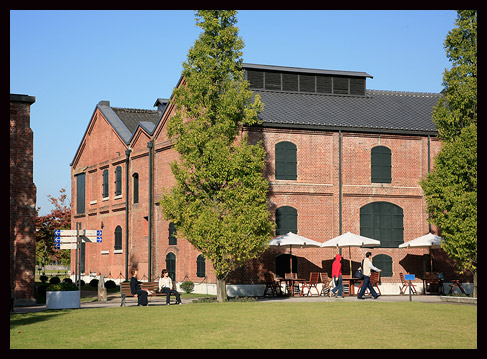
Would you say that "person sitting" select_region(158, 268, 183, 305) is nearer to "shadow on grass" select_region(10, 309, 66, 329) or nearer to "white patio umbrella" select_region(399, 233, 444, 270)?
"shadow on grass" select_region(10, 309, 66, 329)

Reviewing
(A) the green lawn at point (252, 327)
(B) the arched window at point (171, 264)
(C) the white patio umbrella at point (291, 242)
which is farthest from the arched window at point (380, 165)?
(A) the green lawn at point (252, 327)

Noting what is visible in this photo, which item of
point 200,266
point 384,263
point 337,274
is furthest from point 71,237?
point 384,263

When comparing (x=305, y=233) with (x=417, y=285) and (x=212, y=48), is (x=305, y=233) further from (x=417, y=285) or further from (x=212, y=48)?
(x=212, y=48)

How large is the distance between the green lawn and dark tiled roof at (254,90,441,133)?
1356cm

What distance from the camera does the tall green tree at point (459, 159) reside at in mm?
24984

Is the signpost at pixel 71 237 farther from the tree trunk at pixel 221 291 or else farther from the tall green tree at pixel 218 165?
the tree trunk at pixel 221 291

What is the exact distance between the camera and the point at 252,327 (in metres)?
15.4

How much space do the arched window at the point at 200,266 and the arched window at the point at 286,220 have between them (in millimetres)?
3794

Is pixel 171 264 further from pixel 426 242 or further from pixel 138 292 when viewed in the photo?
pixel 426 242

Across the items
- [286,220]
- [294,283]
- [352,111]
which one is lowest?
[294,283]

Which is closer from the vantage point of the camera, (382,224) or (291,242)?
(291,242)

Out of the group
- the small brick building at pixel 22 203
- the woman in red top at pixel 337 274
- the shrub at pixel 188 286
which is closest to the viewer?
the small brick building at pixel 22 203

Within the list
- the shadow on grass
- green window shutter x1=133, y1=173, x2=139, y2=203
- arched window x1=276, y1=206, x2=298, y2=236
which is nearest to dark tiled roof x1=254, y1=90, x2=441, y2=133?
arched window x1=276, y1=206, x2=298, y2=236

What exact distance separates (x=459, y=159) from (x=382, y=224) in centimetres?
847
